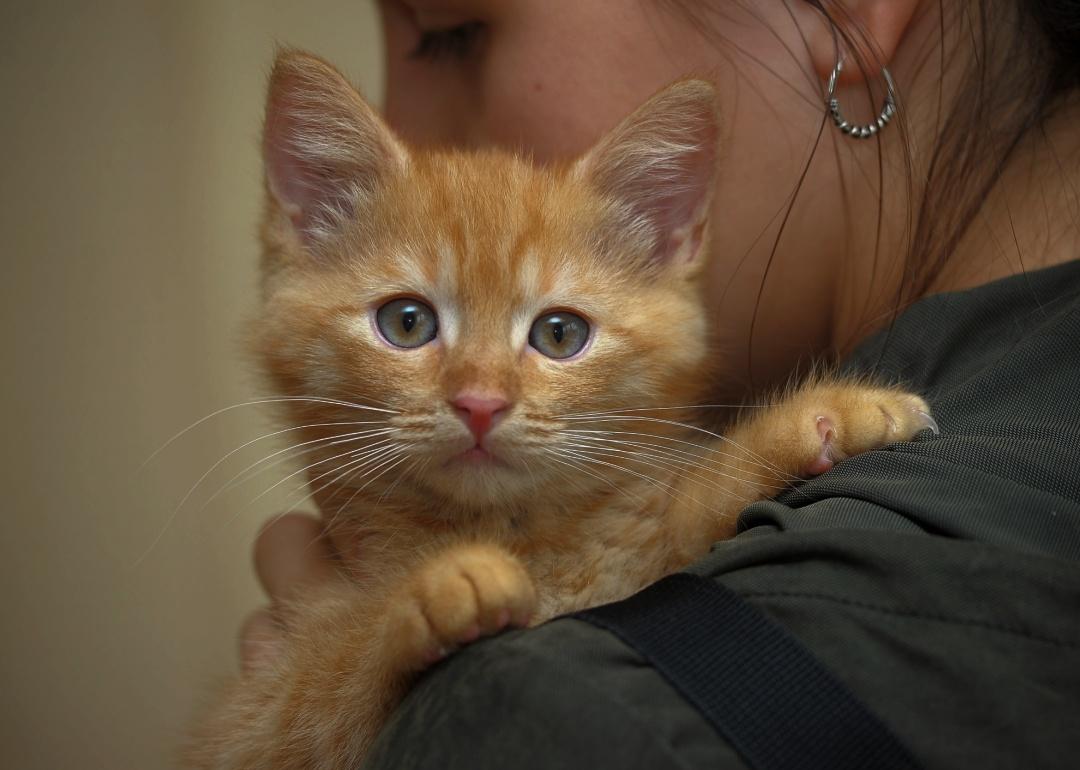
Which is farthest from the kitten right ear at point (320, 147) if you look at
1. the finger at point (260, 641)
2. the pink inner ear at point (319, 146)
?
the finger at point (260, 641)

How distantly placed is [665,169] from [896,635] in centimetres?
→ 75

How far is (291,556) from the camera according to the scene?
1423 millimetres

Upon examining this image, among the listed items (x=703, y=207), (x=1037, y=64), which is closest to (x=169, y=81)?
(x=703, y=207)

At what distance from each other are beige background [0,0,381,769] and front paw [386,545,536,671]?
141cm

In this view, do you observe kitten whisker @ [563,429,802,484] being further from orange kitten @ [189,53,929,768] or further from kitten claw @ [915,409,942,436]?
kitten claw @ [915,409,942,436]

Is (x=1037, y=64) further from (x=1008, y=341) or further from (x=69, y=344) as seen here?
(x=69, y=344)

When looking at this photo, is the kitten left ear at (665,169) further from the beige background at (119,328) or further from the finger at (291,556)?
the beige background at (119,328)

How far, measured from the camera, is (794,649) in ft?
2.06

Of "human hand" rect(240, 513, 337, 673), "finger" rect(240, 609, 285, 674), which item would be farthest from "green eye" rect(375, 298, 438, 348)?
"finger" rect(240, 609, 285, 674)

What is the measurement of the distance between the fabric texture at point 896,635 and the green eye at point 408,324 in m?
0.42

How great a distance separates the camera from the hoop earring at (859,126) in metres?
1.08

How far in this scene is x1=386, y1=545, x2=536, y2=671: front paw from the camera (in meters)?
0.75

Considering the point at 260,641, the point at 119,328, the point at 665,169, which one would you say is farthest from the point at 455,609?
the point at 119,328

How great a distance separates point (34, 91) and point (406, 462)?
5.35ft
